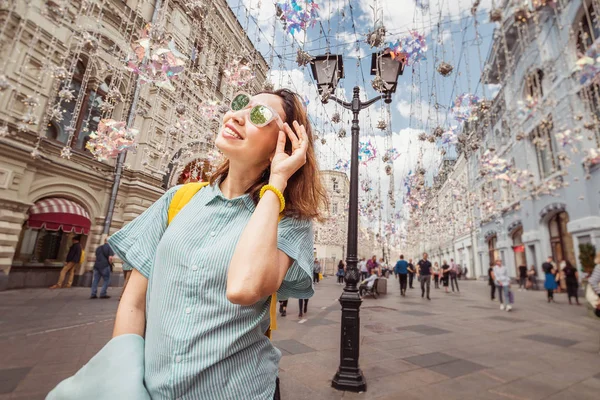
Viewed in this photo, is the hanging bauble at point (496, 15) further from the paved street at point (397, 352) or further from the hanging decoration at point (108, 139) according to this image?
the hanging decoration at point (108, 139)

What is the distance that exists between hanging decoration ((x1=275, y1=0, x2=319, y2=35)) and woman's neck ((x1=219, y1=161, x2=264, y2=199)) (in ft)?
10.2

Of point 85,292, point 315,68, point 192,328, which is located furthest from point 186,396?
point 85,292

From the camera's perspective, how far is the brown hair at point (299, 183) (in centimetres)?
116

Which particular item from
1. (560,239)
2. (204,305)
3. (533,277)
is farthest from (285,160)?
(533,277)

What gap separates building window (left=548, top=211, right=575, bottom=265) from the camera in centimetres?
1463

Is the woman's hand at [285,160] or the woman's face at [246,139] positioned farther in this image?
the woman's face at [246,139]

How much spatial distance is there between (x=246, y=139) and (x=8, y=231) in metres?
11.5

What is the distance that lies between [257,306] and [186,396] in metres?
0.30

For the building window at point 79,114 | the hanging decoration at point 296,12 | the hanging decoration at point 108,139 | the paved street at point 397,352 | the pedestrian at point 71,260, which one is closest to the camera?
the paved street at point 397,352

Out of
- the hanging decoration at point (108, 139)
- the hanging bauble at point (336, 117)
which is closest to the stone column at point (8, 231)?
the hanging decoration at point (108, 139)

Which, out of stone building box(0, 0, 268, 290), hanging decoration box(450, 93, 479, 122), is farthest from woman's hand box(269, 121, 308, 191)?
stone building box(0, 0, 268, 290)

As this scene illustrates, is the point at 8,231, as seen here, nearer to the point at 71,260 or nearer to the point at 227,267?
the point at 71,260

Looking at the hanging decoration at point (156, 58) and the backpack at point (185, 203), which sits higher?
the hanging decoration at point (156, 58)

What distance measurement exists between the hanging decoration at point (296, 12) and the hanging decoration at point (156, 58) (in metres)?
1.46
